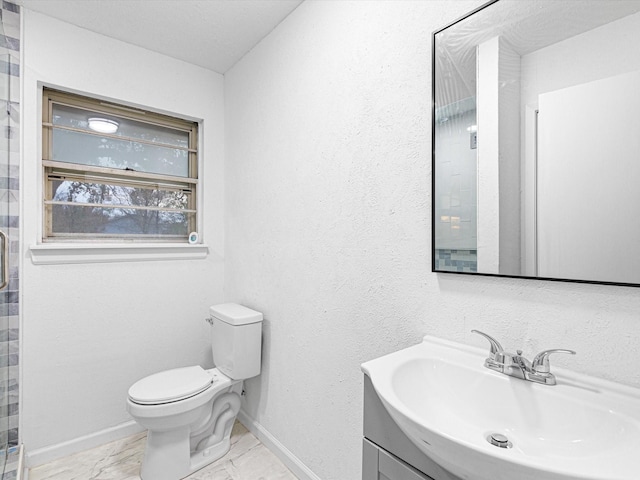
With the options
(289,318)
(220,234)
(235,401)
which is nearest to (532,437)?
(289,318)

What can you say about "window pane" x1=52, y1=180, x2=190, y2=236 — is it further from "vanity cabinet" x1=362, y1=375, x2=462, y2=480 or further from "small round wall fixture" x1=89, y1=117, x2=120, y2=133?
"vanity cabinet" x1=362, y1=375, x2=462, y2=480

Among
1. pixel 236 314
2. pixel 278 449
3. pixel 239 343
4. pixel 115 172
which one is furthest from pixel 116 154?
pixel 278 449

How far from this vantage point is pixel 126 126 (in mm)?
2225

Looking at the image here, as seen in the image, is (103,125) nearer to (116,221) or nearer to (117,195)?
→ (117,195)

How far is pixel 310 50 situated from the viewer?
5.57ft

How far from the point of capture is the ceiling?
176 centimetres

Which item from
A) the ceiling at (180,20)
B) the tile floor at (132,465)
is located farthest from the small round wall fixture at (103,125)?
the tile floor at (132,465)

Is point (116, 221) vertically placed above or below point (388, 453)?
above

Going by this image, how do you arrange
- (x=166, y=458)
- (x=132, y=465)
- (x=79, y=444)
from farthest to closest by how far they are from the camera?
(x=79, y=444) < (x=132, y=465) < (x=166, y=458)

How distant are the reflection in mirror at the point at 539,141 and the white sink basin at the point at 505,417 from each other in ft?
0.92

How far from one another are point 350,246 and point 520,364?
768 millimetres

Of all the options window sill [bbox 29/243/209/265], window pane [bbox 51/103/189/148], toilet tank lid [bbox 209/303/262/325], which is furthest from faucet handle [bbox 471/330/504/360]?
window pane [bbox 51/103/189/148]

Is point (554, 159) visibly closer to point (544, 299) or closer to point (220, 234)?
point (544, 299)

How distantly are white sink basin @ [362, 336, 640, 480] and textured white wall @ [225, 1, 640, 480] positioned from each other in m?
0.10
